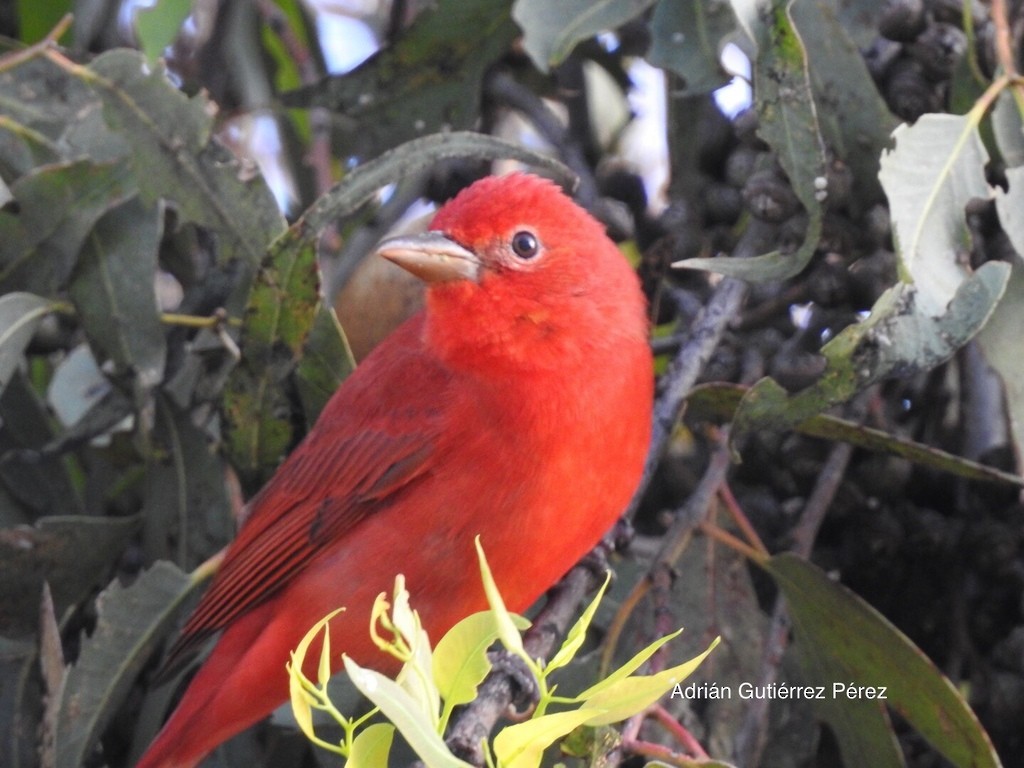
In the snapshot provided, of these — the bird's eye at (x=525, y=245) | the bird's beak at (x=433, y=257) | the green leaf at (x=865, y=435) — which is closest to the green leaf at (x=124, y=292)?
the bird's beak at (x=433, y=257)

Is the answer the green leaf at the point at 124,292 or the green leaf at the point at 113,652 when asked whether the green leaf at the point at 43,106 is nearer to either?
the green leaf at the point at 124,292

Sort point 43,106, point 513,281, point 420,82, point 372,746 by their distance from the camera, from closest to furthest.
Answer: point 372,746
point 513,281
point 43,106
point 420,82

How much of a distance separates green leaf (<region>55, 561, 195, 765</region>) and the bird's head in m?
0.88

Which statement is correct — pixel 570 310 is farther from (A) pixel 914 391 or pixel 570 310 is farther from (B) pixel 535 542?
(A) pixel 914 391

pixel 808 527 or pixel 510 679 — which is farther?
pixel 808 527

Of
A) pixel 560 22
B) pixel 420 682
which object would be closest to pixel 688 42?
pixel 560 22

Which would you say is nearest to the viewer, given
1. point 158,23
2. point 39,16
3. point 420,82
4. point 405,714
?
point 405,714

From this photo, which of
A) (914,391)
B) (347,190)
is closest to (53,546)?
(347,190)

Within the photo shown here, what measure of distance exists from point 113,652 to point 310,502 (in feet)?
1.92

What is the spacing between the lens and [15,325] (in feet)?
10.7

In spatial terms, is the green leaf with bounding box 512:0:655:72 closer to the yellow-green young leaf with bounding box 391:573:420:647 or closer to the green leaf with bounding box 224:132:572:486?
the green leaf with bounding box 224:132:572:486

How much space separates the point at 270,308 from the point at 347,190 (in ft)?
1.06

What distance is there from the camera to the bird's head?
3316 mm

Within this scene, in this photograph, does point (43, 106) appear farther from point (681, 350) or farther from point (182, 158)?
point (681, 350)
